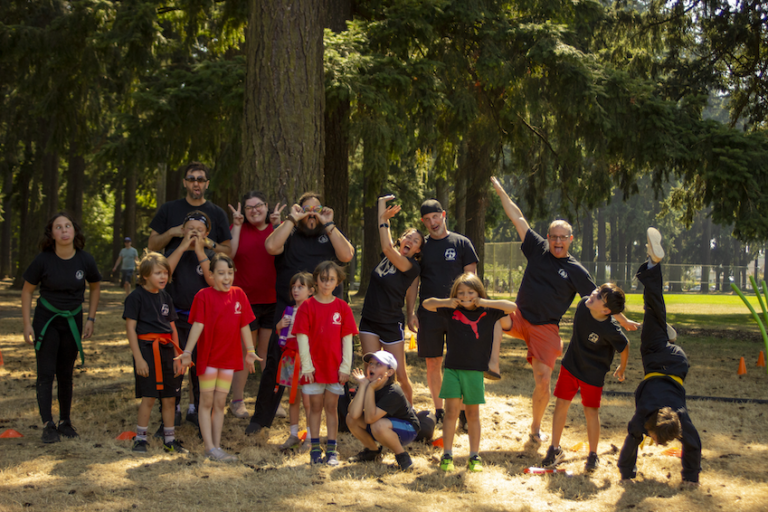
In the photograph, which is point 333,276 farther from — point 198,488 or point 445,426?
point 198,488

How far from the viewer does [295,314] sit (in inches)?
192

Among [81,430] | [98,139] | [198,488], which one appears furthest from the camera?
[98,139]

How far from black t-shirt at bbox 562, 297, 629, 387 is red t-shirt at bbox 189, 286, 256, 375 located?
251cm

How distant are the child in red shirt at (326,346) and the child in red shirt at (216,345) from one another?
18.6 inches

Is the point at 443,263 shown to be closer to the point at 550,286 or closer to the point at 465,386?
the point at 550,286

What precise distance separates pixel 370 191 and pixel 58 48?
5351mm

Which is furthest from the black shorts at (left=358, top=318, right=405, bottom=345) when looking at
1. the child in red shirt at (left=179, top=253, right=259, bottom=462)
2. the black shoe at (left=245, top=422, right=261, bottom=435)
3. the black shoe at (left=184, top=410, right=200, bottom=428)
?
the black shoe at (left=184, top=410, right=200, bottom=428)

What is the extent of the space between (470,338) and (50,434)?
3.36 meters

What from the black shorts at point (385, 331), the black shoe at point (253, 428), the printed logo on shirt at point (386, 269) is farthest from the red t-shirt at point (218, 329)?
the printed logo on shirt at point (386, 269)

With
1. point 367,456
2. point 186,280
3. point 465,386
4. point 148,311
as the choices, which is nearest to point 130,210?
point 186,280

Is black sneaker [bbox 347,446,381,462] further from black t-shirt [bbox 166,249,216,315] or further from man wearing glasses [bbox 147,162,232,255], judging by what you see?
man wearing glasses [bbox 147,162,232,255]

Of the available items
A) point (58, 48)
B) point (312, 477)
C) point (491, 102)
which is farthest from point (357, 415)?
point (58, 48)

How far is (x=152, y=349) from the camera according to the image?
16.2 feet

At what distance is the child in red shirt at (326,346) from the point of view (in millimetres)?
4766
